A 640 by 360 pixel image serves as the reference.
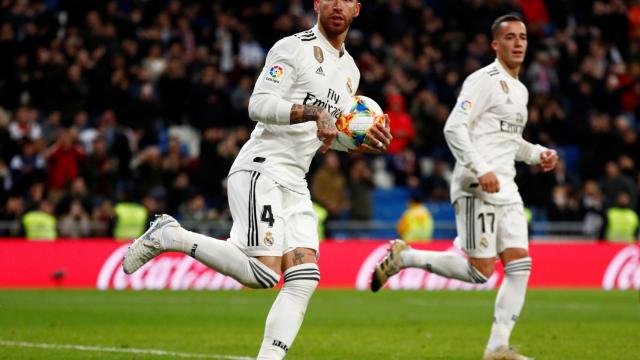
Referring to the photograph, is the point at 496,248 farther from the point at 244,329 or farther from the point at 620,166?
the point at 620,166

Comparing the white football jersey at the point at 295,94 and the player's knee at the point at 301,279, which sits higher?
the white football jersey at the point at 295,94

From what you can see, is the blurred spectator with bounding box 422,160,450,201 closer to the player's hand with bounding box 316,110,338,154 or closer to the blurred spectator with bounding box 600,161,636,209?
the blurred spectator with bounding box 600,161,636,209

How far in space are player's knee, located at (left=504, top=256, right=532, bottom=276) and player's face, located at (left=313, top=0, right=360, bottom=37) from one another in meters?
3.27

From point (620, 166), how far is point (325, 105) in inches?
749

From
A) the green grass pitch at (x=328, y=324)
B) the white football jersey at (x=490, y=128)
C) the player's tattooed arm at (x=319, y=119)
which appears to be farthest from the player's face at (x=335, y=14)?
the green grass pitch at (x=328, y=324)

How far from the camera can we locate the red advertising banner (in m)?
20.9

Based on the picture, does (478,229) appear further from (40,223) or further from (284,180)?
(40,223)

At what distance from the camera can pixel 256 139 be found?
8383mm

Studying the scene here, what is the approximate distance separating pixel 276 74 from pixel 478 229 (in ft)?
11.1

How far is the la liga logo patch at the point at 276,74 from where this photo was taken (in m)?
8.05

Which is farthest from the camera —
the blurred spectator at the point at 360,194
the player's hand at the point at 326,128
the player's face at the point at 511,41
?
the blurred spectator at the point at 360,194

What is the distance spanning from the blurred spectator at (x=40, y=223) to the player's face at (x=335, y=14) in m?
14.3

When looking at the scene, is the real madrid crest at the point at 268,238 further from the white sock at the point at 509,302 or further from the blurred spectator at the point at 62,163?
the blurred spectator at the point at 62,163

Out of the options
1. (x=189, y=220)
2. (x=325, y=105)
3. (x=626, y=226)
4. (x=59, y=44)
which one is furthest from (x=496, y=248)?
(x=59, y=44)
